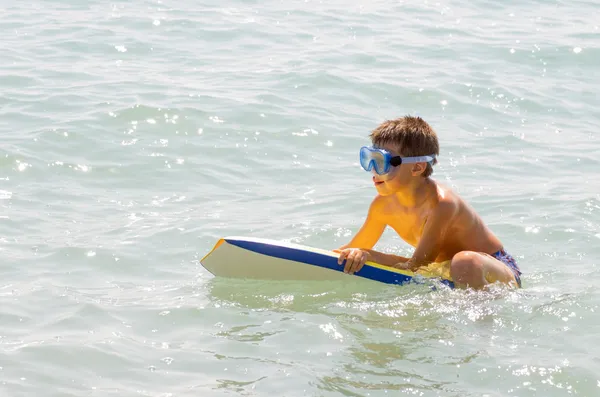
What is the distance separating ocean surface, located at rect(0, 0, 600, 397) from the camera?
4.47m

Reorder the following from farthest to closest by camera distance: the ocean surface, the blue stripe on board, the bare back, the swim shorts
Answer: the swim shorts
the bare back
the blue stripe on board
the ocean surface

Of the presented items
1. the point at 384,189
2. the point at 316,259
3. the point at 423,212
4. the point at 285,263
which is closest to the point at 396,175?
the point at 384,189

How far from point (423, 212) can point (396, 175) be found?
10.3 inches

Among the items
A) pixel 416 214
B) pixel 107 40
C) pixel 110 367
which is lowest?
pixel 110 367

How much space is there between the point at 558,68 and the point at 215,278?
7.48 metres

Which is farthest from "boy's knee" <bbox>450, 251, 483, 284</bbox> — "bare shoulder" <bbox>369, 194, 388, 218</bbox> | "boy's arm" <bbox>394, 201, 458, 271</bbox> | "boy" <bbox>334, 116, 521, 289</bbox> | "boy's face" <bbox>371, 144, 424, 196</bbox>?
"bare shoulder" <bbox>369, 194, 388, 218</bbox>

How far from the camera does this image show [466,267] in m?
5.18

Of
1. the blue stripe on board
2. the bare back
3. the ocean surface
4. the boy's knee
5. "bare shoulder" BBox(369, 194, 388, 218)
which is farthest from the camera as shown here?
"bare shoulder" BBox(369, 194, 388, 218)

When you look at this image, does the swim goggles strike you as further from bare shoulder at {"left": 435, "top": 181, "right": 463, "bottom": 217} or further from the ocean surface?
the ocean surface

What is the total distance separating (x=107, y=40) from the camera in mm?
11922

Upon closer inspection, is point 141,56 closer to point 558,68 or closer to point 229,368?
point 558,68

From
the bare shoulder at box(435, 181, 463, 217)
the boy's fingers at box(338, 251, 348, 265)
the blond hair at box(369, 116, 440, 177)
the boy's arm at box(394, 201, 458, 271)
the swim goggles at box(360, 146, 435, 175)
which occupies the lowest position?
the boy's fingers at box(338, 251, 348, 265)

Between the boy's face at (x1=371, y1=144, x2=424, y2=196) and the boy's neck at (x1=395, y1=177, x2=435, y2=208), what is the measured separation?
0.09 ft

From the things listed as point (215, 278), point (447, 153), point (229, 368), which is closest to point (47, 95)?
point (447, 153)
